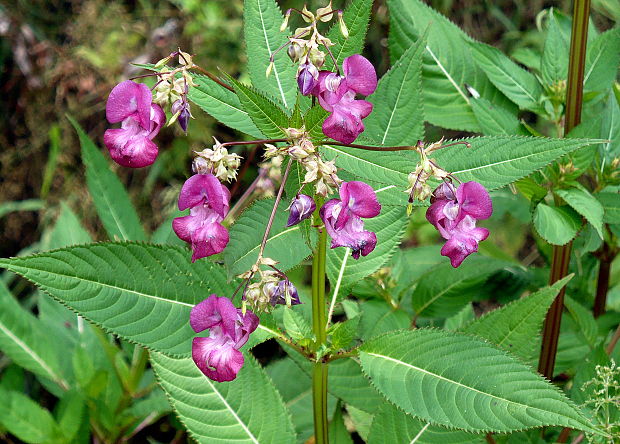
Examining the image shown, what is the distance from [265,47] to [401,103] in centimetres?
31

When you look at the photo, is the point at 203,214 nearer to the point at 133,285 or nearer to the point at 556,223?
the point at 133,285

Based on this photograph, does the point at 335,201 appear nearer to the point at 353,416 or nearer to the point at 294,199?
the point at 294,199

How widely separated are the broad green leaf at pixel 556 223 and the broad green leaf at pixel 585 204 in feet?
0.10

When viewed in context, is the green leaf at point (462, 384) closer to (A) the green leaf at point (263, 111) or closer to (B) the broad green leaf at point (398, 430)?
(B) the broad green leaf at point (398, 430)

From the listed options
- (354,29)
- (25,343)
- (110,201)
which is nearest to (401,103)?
(354,29)

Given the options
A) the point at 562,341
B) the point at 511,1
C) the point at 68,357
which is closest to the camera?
the point at 562,341

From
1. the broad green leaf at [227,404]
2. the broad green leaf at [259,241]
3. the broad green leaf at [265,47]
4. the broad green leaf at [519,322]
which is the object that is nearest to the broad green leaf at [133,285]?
the broad green leaf at [259,241]

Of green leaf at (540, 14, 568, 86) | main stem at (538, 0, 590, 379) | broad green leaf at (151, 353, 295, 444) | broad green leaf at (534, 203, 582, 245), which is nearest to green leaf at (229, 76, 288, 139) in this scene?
broad green leaf at (151, 353, 295, 444)

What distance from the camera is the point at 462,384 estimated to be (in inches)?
49.3

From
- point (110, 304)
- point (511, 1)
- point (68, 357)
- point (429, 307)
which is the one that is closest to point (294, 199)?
point (110, 304)

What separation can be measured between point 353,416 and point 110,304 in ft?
3.10

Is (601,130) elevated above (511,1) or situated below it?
above

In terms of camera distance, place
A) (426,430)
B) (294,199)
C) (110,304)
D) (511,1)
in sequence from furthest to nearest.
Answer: (511,1) → (426,430) → (110,304) → (294,199)

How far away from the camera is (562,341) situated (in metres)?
2.07
